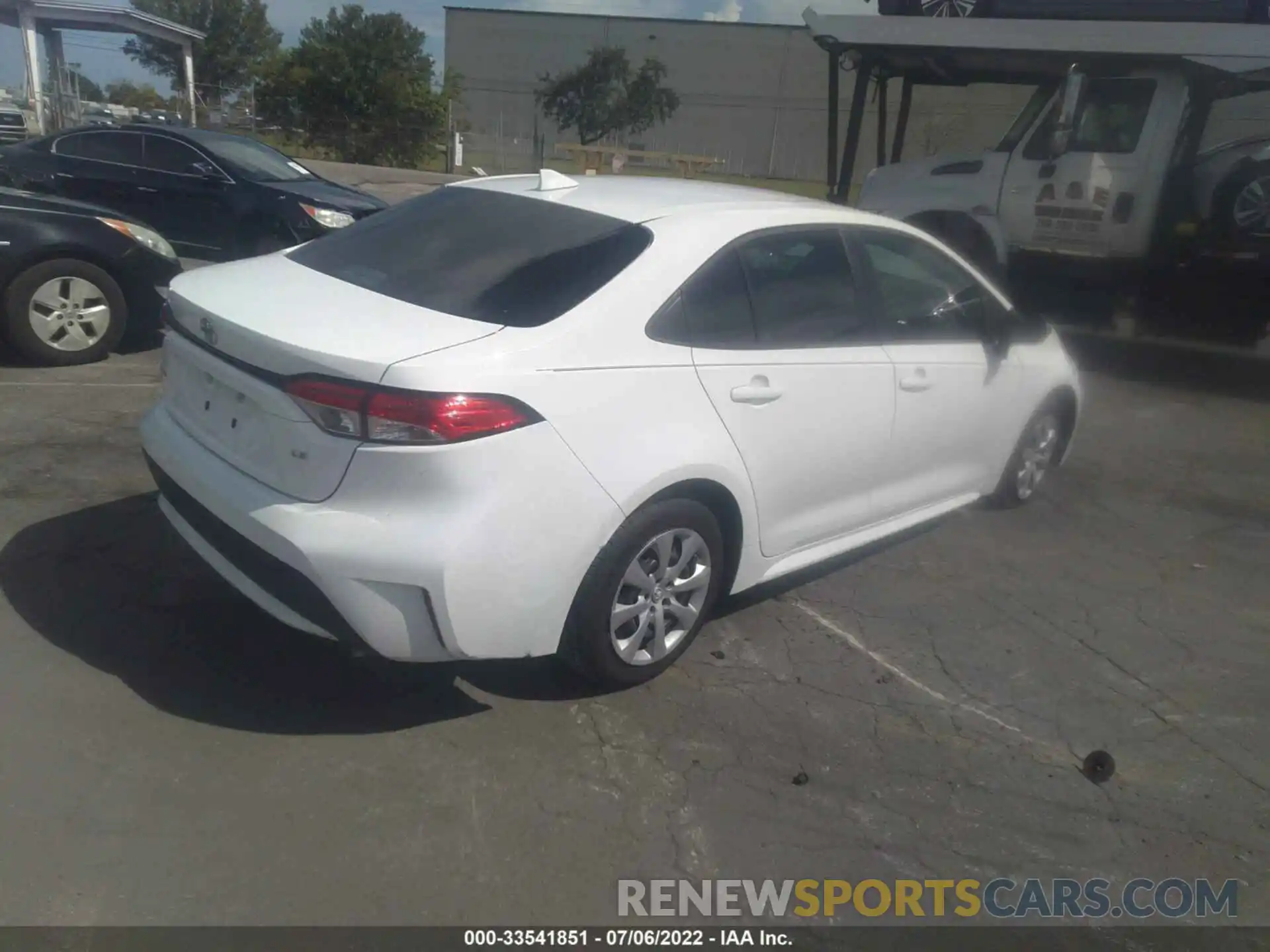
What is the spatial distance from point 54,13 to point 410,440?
1087 inches

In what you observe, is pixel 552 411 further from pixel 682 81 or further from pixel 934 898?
pixel 682 81

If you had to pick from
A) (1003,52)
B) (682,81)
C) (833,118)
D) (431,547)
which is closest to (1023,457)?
(431,547)

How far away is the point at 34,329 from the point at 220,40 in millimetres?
57649

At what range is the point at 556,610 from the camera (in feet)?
10.8

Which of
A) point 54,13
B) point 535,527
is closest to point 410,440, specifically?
point 535,527

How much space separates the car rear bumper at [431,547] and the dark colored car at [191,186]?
6740mm

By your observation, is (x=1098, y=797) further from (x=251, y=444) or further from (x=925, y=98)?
(x=925, y=98)

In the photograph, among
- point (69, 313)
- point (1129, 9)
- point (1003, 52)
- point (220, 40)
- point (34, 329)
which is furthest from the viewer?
point (220, 40)

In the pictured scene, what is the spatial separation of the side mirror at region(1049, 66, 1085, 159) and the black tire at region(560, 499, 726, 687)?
23.3 feet

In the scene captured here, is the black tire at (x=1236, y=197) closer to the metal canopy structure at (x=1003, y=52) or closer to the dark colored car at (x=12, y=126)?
the metal canopy structure at (x=1003, y=52)

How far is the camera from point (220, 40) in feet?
186

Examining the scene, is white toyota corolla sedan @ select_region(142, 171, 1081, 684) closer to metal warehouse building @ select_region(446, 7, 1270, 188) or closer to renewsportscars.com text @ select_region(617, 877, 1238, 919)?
renewsportscars.com text @ select_region(617, 877, 1238, 919)

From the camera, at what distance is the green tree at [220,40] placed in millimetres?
55688

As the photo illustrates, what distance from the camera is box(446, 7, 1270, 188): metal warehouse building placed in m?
44.6
